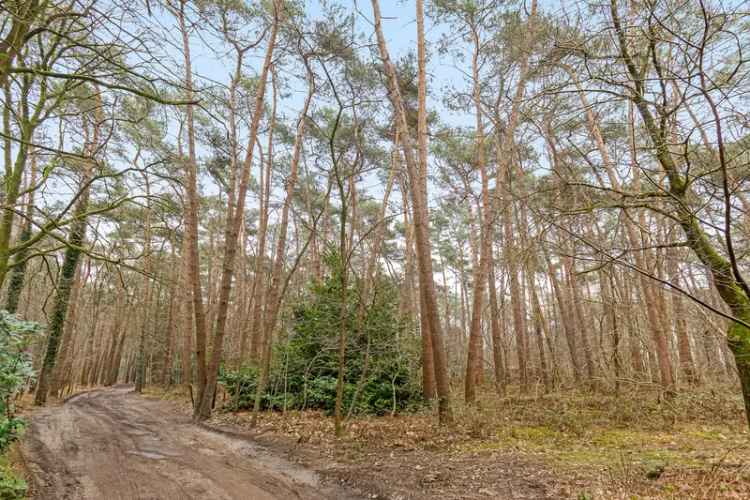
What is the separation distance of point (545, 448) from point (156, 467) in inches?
197

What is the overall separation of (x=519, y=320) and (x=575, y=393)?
9.24 ft

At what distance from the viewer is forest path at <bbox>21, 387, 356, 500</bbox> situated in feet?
12.6

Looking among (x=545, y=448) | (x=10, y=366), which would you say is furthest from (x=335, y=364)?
(x=10, y=366)

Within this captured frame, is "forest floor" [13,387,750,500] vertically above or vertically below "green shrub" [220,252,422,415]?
below

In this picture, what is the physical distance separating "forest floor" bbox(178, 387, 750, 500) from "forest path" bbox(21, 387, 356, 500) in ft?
1.83

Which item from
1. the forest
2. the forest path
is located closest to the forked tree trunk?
the forest

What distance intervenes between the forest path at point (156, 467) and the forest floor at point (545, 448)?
21.9 inches

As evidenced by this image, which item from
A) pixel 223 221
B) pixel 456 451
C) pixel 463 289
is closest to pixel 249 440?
pixel 456 451

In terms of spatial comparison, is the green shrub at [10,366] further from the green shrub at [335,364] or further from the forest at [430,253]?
the green shrub at [335,364]

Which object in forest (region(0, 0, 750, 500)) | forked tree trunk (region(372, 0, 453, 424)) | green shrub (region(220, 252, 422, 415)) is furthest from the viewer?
green shrub (region(220, 252, 422, 415))

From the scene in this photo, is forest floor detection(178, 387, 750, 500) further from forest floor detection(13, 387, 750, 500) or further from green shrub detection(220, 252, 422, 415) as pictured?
green shrub detection(220, 252, 422, 415)

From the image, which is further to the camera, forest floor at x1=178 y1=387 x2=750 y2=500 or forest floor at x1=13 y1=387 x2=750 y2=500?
forest floor at x1=13 y1=387 x2=750 y2=500

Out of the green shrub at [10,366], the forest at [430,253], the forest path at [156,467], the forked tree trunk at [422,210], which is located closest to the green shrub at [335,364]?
the forest at [430,253]

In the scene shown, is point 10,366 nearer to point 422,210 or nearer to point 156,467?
point 156,467
